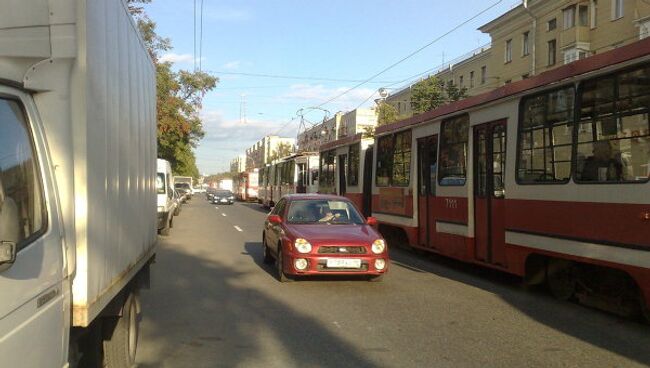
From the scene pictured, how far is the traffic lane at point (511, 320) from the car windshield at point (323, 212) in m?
1.14

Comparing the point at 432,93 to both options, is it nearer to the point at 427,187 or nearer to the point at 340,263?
the point at 427,187

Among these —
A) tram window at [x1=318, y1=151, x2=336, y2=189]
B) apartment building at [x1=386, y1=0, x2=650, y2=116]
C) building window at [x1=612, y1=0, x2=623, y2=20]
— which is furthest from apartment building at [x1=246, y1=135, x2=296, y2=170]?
tram window at [x1=318, y1=151, x2=336, y2=189]

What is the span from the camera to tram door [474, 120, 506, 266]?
9742 mm

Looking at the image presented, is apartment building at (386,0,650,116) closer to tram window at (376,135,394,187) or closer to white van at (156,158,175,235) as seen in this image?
tram window at (376,135,394,187)

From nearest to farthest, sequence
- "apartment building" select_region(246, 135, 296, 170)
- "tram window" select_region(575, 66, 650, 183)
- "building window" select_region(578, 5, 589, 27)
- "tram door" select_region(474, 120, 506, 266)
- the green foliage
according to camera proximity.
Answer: "tram window" select_region(575, 66, 650, 183) → "tram door" select_region(474, 120, 506, 266) → the green foliage → "building window" select_region(578, 5, 589, 27) → "apartment building" select_region(246, 135, 296, 170)

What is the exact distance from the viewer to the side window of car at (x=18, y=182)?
109 inches

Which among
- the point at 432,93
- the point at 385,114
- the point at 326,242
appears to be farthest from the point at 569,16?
the point at 326,242

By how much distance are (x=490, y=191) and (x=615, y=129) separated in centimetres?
308

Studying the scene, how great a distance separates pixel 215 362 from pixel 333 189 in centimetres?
1564

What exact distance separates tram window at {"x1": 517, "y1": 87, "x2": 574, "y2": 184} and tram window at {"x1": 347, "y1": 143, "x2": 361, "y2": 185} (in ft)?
29.9

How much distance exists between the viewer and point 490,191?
1009 cm

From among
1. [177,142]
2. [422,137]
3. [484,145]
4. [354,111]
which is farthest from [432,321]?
[354,111]

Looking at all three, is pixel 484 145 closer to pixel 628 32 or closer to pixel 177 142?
pixel 628 32

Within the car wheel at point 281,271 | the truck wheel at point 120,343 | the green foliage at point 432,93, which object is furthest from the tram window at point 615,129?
the green foliage at point 432,93
